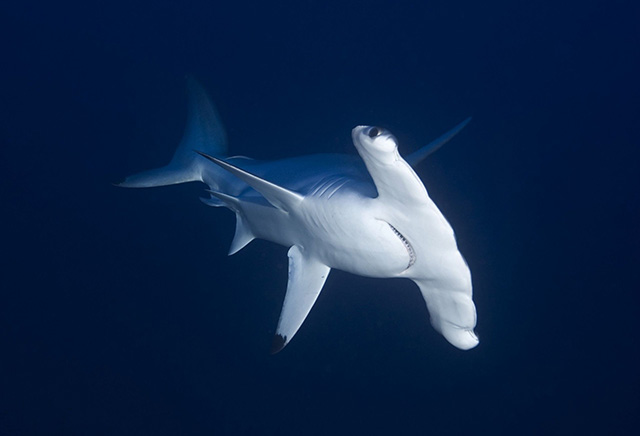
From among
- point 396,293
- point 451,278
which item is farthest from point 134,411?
point 451,278

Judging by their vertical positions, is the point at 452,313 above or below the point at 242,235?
below

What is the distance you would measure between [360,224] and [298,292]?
3.20 feet

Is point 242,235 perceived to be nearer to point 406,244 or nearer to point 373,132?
point 406,244

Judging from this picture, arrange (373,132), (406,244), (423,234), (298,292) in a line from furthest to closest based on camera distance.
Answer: (298,292) → (406,244) → (423,234) → (373,132)

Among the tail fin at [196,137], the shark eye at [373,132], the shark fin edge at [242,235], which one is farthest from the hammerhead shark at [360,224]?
the tail fin at [196,137]

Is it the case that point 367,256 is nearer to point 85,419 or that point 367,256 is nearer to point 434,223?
point 434,223

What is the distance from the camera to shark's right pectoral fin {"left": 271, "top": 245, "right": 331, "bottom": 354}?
3094 millimetres

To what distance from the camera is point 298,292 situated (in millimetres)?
3264

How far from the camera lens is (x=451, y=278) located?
2.39 metres

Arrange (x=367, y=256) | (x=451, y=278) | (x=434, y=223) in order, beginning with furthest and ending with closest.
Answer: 1. (x=367, y=256)
2. (x=451, y=278)
3. (x=434, y=223)

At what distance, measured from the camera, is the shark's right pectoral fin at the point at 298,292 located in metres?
3.09

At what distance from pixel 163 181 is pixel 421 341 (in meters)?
4.31

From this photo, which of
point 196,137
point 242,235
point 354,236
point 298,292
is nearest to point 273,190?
point 354,236

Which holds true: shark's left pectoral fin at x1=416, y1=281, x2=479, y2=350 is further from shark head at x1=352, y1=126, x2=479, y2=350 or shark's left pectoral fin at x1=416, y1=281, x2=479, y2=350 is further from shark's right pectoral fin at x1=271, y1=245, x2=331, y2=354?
shark's right pectoral fin at x1=271, y1=245, x2=331, y2=354
